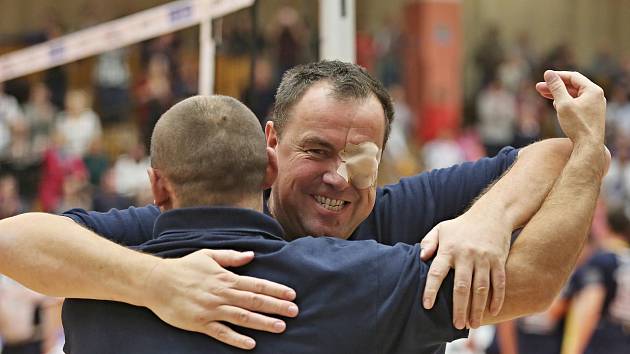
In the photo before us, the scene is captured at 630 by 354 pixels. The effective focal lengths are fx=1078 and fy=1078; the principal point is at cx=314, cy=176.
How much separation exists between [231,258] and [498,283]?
2.19 feet

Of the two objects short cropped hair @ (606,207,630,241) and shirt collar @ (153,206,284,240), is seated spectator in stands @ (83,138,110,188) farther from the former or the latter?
shirt collar @ (153,206,284,240)

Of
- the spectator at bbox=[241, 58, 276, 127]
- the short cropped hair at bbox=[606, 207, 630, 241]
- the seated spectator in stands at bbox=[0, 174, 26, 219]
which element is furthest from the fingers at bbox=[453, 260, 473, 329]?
the seated spectator in stands at bbox=[0, 174, 26, 219]

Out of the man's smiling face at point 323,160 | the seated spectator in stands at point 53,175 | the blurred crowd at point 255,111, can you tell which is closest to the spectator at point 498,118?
the blurred crowd at point 255,111

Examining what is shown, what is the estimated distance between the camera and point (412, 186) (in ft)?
12.2

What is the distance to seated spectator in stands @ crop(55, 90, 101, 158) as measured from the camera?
13.6 m

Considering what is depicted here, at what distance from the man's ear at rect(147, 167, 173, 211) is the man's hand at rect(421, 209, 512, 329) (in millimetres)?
668

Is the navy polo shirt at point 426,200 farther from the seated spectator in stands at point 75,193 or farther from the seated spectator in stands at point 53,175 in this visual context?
the seated spectator in stands at point 53,175

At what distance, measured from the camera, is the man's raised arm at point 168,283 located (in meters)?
2.59

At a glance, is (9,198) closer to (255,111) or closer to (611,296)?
(255,111)

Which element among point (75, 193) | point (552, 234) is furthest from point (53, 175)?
point (552, 234)

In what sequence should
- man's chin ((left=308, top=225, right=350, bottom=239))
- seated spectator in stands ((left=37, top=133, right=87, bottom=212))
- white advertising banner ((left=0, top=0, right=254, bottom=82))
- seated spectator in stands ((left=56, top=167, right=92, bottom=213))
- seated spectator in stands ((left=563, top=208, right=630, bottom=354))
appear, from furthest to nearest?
seated spectator in stands ((left=37, top=133, right=87, bottom=212)), seated spectator in stands ((left=56, top=167, right=92, bottom=213)), seated spectator in stands ((left=563, top=208, right=630, bottom=354)), white advertising banner ((left=0, top=0, right=254, bottom=82)), man's chin ((left=308, top=225, right=350, bottom=239))

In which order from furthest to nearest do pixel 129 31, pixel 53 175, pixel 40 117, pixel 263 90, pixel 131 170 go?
pixel 40 117
pixel 131 170
pixel 263 90
pixel 53 175
pixel 129 31

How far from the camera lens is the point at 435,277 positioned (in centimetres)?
267

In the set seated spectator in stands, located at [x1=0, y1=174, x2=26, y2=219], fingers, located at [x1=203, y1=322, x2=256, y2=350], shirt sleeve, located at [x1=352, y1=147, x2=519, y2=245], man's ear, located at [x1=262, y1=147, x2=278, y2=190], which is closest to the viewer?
fingers, located at [x1=203, y1=322, x2=256, y2=350]
